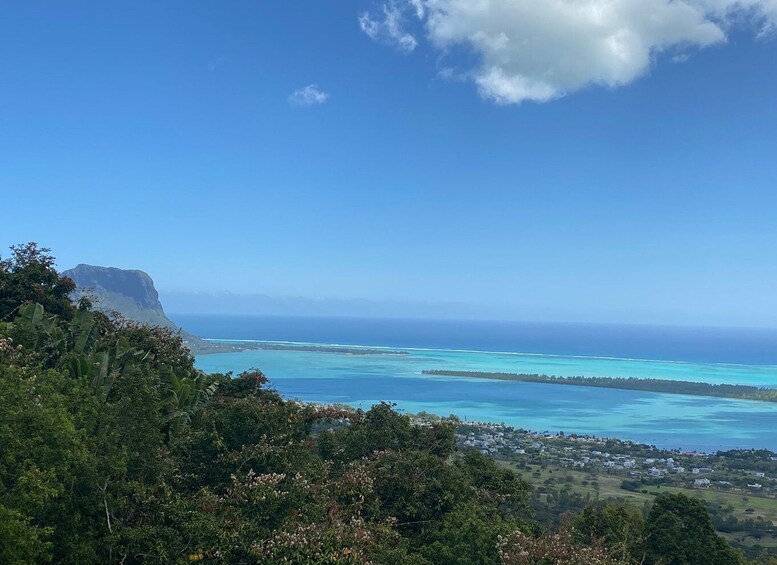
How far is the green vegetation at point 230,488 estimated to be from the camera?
6.14 meters

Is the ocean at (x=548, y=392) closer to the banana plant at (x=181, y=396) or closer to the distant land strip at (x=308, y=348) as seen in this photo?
the distant land strip at (x=308, y=348)

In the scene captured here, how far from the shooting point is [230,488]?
26.5ft

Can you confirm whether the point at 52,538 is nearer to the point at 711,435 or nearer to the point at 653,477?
the point at 653,477

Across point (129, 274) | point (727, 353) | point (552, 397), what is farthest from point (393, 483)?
point (727, 353)

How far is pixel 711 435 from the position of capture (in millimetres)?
46656

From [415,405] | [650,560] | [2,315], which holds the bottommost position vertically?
[415,405]

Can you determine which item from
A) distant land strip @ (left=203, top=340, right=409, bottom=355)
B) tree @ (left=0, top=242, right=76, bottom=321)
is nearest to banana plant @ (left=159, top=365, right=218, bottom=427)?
tree @ (left=0, top=242, right=76, bottom=321)

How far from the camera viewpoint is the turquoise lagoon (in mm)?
48094

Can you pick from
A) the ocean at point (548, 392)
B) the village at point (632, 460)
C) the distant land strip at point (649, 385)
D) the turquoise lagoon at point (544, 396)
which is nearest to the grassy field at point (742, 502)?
the village at point (632, 460)

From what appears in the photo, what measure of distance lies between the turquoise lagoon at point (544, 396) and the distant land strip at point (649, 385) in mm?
2264

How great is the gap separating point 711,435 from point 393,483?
4528 centimetres

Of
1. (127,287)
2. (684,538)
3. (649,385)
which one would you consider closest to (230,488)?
(684,538)

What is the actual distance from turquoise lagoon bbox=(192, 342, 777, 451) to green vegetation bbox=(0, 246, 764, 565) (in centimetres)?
2639

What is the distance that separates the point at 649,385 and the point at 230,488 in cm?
7373
